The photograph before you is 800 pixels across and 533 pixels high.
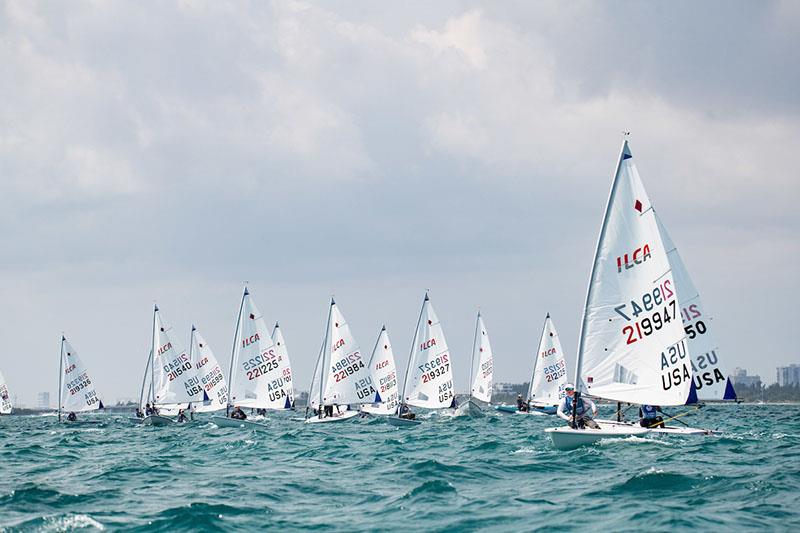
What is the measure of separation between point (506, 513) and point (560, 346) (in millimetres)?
66333

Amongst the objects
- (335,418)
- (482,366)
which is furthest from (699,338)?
(482,366)

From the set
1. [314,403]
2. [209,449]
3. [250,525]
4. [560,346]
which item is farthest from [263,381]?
[250,525]

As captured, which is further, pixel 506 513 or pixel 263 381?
pixel 263 381

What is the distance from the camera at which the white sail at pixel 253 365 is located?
60969 mm

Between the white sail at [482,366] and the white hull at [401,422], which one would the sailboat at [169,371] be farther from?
the white sail at [482,366]

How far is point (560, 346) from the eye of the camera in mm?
83062

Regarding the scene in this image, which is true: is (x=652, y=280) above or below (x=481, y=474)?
above

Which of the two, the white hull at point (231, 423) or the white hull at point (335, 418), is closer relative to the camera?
the white hull at point (231, 423)

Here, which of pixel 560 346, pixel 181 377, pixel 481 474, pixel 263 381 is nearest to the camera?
pixel 481 474

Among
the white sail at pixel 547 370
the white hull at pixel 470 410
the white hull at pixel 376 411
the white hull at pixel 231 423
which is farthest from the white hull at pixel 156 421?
the white sail at pixel 547 370

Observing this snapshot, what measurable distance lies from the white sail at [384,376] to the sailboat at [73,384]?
1012 inches

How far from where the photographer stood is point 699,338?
36094mm

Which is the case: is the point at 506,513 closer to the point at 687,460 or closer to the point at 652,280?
the point at 687,460

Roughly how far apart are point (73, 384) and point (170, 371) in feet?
50.5
